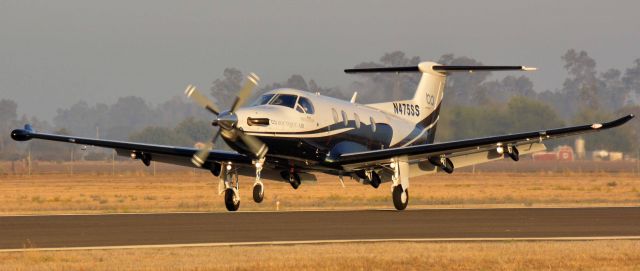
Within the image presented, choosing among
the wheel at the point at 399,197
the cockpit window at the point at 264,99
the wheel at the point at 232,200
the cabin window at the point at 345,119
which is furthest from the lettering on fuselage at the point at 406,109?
the wheel at the point at 232,200

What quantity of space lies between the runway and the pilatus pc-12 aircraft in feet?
6.62

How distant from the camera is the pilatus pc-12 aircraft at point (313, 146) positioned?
1414 inches

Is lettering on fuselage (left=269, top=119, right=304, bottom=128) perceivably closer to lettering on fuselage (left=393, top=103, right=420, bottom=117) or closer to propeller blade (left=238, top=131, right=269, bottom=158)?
propeller blade (left=238, top=131, right=269, bottom=158)

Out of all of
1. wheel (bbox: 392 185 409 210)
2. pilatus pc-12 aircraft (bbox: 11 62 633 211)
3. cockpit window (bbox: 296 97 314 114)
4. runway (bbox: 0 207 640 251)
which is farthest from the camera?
wheel (bbox: 392 185 409 210)

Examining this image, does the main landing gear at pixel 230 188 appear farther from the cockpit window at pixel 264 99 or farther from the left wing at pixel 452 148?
the left wing at pixel 452 148

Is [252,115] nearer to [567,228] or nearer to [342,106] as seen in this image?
[342,106]

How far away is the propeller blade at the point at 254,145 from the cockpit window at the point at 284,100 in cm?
168

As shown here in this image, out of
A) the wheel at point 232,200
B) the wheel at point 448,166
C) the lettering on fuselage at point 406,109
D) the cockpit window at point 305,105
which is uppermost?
the cockpit window at point 305,105

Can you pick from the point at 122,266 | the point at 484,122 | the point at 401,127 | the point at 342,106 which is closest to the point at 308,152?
the point at 342,106

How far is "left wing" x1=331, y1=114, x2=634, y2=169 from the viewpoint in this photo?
36.2 metres

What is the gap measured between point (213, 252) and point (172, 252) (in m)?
0.83

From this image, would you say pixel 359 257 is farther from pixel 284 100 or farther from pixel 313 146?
pixel 313 146

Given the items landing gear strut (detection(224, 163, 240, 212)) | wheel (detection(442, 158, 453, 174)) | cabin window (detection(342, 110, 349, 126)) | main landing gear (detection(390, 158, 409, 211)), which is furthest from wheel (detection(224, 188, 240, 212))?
wheel (detection(442, 158, 453, 174))

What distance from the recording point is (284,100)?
37.2 metres
